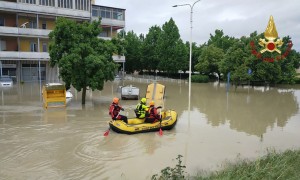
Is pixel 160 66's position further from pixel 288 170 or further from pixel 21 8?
pixel 288 170

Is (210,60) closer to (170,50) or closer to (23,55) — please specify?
(170,50)

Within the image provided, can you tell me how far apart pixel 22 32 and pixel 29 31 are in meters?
0.86

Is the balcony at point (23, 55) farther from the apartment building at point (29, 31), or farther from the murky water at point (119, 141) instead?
the murky water at point (119, 141)

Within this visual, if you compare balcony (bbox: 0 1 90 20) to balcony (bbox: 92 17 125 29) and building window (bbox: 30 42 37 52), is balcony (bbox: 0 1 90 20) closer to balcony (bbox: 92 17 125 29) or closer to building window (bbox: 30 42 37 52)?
balcony (bbox: 92 17 125 29)

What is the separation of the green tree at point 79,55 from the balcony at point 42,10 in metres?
19.3

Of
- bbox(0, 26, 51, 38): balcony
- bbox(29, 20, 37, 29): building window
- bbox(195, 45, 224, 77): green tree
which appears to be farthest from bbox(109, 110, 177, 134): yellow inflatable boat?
bbox(195, 45, 224, 77): green tree

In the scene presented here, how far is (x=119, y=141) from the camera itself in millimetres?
13508

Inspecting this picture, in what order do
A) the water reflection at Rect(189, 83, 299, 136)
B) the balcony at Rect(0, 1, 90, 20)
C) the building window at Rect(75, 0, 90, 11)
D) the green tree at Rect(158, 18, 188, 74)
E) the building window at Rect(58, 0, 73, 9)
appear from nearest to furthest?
1. the water reflection at Rect(189, 83, 299, 136)
2. the balcony at Rect(0, 1, 90, 20)
3. the building window at Rect(58, 0, 73, 9)
4. the building window at Rect(75, 0, 90, 11)
5. the green tree at Rect(158, 18, 188, 74)

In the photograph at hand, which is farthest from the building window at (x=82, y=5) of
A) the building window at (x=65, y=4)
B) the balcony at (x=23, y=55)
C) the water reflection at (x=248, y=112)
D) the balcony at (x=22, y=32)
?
the water reflection at (x=248, y=112)

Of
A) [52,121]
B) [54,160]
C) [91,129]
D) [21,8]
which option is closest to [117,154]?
[54,160]

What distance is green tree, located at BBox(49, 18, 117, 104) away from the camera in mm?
20586

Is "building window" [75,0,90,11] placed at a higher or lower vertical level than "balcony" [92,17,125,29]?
higher

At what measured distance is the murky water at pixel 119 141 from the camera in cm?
1027

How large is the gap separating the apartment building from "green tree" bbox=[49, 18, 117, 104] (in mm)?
17123
